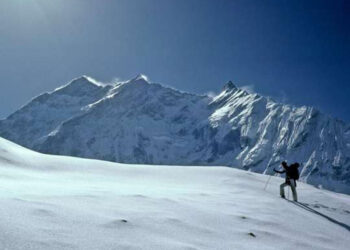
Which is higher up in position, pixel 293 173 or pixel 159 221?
pixel 293 173

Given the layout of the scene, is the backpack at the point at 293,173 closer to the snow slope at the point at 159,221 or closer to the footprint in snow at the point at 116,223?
the snow slope at the point at 159,221

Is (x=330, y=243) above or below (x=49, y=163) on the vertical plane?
below

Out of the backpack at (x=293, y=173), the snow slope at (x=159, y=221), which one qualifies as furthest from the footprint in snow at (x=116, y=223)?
the backpack at (x=293, y=173)

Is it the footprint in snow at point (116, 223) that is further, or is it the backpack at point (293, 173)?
the backpack at point (293, 173)

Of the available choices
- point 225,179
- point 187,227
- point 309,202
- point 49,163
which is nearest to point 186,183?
point 225,179

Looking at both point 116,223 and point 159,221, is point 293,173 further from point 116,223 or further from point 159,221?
point 116,223

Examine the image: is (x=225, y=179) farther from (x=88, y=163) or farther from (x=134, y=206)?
(x=134, y=206)

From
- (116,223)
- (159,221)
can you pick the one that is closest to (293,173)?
(159,221)

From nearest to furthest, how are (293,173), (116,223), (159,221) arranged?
(116,223) < (159,221) < (293,173)

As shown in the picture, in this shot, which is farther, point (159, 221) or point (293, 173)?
point (293, 173)

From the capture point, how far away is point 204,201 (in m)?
12.6

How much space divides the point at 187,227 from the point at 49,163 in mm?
13518

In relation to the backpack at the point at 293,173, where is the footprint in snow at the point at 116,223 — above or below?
below

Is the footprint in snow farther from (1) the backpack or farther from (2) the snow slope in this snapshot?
(1) the backpack
